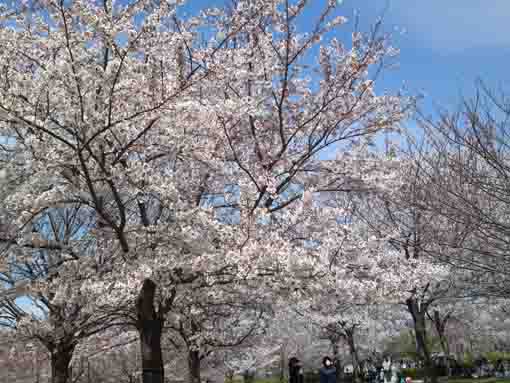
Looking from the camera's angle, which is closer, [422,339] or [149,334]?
[149,334]

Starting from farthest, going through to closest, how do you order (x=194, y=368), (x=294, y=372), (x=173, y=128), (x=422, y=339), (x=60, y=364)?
1. (x=194, y=368)
2. (x=422, y=339)
3. (x=60, y=364)
4. (x=294, y=372)
5. (x=173, y=128)

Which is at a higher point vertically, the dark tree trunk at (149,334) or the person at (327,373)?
the dark tree trunk at (149,334)

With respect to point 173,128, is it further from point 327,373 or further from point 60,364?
point 60,364

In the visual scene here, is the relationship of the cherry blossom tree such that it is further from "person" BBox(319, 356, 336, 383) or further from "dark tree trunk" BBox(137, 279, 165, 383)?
"person" BBox(319, 356, 336, 383)

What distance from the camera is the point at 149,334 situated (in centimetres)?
825

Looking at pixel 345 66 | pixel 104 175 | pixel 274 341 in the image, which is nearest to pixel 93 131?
pixel 104 175

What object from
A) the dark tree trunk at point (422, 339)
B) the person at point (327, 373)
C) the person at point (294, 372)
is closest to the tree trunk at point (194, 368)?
the person at point (294, 372)

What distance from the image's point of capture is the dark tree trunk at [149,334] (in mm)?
8062

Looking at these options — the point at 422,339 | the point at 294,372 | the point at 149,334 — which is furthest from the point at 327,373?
the point at 422,339

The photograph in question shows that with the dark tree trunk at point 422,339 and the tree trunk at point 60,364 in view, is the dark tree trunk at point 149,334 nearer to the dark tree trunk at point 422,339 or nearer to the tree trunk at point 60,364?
the tree trunk at point 60,364

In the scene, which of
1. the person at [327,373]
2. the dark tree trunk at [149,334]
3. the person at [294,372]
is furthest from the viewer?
the person at [294,372]

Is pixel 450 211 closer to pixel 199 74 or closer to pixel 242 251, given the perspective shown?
pixel 242 251

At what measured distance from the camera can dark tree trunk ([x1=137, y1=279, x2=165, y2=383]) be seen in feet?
26.5

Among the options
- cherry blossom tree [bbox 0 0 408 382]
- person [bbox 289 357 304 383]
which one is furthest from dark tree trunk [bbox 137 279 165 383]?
person [bbox 289 357 304 383]
